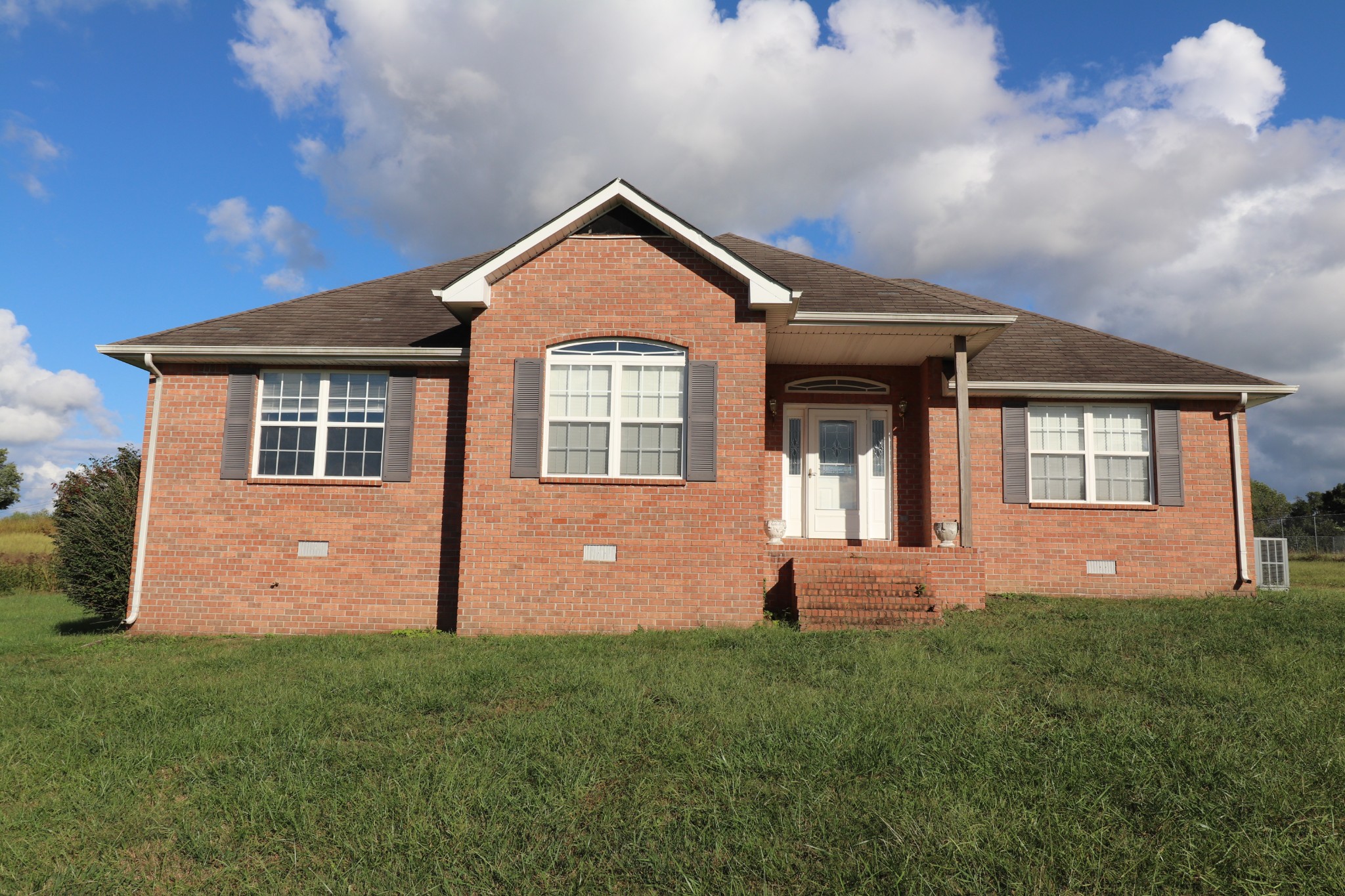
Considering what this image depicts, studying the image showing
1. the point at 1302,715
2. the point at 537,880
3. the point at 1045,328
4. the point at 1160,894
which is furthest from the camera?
the point at 1045,328

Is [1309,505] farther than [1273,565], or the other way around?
[1309,505]

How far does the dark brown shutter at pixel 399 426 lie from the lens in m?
10.4

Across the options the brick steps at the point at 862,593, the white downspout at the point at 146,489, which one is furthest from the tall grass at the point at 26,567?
the brick steps at the point at 862,593

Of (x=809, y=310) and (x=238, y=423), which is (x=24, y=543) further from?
(x=809, y=310)

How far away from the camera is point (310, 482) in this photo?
10359 mm

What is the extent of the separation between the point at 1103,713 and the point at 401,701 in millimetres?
4934

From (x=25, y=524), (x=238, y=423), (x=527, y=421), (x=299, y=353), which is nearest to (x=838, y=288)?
(x=527, y=421)

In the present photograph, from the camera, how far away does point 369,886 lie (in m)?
3.38

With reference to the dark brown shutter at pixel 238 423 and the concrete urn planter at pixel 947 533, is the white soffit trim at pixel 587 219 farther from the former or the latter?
the concrete urn planter at pixel 947 533

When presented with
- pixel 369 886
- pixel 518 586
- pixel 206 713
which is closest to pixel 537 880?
pixel 369 886

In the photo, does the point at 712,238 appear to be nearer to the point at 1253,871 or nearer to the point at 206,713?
the point at 206,713

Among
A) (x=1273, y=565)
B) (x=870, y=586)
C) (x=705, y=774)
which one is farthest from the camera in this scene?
(x=1273, y=565)

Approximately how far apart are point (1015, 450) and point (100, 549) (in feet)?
45.3

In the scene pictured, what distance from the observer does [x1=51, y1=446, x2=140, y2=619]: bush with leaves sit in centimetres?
1127
